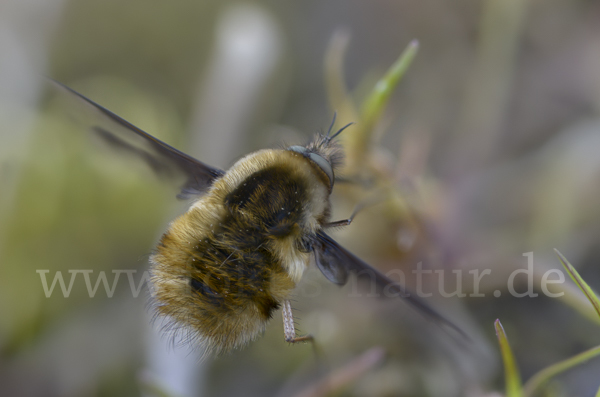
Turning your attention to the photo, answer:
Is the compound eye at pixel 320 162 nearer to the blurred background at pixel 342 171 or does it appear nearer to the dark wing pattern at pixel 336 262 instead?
the dark wing pattern at pixel 336 262

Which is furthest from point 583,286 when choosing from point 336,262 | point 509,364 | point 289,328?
point 289,328

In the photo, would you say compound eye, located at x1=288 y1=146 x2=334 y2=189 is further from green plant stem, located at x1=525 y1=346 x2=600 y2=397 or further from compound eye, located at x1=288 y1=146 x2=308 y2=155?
green plant stem, located at x1=525 y1=346 x2=600 y2=397

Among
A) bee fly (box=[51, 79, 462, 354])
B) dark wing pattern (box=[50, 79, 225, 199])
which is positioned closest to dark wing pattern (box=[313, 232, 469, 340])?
bee fly (box=[51, 79, 462, 354])

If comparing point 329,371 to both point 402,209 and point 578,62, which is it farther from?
point 578,62

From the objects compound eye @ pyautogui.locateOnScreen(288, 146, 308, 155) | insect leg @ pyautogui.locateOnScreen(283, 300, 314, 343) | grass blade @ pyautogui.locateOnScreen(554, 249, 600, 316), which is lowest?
insect leg @ pyautogui.locateOnScreen(283, 300, 314, 343)

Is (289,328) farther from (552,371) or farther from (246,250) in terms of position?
(552,371)
